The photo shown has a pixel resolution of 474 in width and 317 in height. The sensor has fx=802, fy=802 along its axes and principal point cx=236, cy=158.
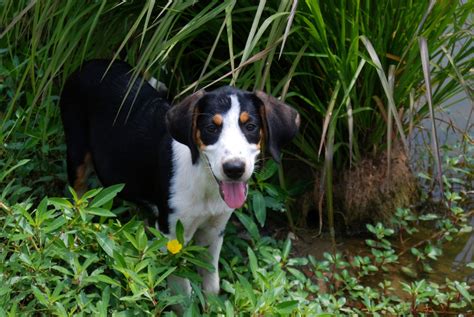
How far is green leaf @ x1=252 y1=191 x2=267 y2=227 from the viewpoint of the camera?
10.9 ft

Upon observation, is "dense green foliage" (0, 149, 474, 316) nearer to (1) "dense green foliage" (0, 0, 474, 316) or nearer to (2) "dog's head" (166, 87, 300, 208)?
(1) "dense green foliage" (0, 0, 474, 316)

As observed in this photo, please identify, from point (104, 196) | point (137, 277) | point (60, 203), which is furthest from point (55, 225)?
point (137, 277)

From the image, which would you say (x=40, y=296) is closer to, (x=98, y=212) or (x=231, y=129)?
(x=98, y=212)

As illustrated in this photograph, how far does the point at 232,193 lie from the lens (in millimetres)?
2855

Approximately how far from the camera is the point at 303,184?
375 centimetres

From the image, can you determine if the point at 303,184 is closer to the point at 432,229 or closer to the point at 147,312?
the point at 432,229

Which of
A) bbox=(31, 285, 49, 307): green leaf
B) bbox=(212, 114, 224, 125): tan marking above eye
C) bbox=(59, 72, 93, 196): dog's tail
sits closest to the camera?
bbox=(31, 285, 49, 307): green leaf

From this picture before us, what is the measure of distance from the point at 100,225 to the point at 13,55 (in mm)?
1751

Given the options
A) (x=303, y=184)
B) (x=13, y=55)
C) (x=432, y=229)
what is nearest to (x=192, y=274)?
(x=303, y=184)

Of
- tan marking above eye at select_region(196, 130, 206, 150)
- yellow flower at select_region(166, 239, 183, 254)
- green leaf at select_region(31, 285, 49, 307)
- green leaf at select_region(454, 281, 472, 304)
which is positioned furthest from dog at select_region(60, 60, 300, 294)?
green leaf at select_region(454, 281, 472, 304)

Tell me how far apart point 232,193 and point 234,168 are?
19 centimetres

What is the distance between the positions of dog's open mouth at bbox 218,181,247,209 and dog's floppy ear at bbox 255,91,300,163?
18 centimetres

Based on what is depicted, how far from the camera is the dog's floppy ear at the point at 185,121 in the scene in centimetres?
286

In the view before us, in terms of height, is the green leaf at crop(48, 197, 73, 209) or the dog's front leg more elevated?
the green leaf at crop(48, 197, 73, 209)
